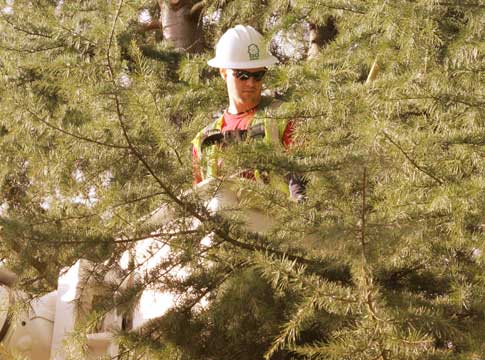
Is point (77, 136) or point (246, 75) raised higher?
point (77, 136)

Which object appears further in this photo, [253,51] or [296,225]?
[253,51]

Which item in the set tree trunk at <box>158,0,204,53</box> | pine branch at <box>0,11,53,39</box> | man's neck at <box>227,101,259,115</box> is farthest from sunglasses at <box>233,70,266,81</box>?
tree trunk at <box>158,0,204,53</box>

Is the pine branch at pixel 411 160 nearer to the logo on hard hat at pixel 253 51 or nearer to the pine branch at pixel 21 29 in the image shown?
the logo on hard hat at pixel 253 51

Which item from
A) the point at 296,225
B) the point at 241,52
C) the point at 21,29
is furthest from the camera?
the point at 21,29

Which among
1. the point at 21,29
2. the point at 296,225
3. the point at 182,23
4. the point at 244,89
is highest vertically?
the point at 21,29

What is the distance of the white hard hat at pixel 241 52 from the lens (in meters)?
4.48

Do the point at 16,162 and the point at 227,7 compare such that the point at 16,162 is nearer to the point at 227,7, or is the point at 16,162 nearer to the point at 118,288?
the point at 227,7

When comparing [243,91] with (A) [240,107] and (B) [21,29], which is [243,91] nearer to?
(A) [240,107]

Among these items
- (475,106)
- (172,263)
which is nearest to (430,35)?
(475,106)

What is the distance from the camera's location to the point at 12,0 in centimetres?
694

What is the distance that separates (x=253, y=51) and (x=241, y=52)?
6 cm

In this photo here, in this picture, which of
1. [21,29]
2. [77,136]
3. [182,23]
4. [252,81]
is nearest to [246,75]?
[252,81]

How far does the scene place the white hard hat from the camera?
4.48m

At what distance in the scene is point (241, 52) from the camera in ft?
14.9
